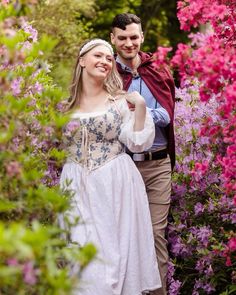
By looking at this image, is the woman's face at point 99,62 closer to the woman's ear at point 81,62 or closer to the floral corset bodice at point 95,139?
the woman's ear at point 81,62

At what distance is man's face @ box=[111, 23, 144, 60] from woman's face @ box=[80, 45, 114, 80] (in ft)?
1.15

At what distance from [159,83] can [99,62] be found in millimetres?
635

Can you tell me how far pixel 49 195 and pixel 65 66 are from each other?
10.6 meters

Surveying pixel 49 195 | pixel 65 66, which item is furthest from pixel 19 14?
pixel 65 66

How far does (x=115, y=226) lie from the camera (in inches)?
188

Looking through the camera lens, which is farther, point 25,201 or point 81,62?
point 81,62

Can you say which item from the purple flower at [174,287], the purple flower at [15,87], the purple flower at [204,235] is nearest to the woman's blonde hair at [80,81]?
the purple flower at [15,87]

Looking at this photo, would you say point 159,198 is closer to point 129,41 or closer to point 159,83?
point 159,83

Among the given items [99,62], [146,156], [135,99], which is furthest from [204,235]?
[99,62]

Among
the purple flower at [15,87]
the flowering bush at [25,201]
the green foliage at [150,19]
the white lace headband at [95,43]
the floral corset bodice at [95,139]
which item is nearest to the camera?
the flowering bush at [25,201]

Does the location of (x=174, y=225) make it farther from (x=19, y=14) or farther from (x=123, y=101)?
(x=19, y=14)

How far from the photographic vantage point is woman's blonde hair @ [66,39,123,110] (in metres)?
4.97

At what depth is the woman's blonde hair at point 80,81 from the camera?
4.97m

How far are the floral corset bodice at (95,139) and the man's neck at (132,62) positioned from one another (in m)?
0.58
